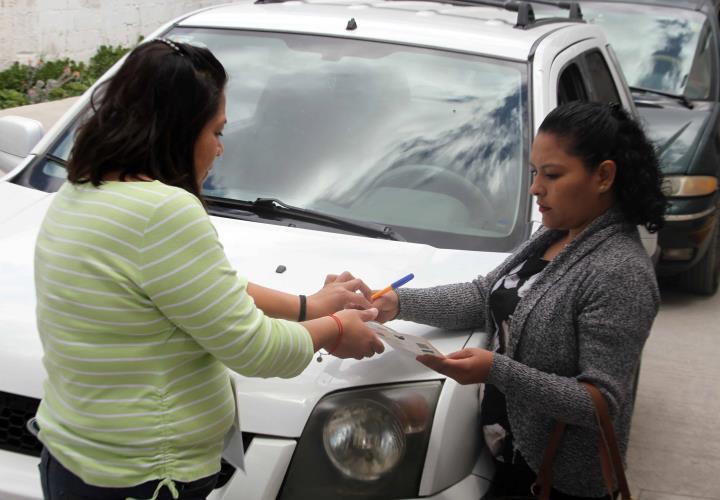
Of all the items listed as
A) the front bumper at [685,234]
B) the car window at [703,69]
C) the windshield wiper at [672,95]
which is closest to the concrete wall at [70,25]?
the windshield wiper at [672,95]

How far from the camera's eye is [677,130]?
6984 mm

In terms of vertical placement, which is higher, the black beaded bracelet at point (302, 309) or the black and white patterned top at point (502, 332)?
the black beaded bracelet at point (302, 309)

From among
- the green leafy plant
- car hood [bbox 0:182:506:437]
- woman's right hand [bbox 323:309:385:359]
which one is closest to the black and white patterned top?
car hood [bbox 0:182:506:437]

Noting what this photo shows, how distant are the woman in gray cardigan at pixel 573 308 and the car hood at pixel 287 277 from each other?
21cm

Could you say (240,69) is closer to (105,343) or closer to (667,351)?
(105,343)

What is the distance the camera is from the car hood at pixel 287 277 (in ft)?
8.15

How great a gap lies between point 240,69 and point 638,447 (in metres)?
2.35

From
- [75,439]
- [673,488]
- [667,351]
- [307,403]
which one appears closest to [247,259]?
[307,403]

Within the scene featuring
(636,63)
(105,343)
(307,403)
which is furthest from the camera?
(636,63)

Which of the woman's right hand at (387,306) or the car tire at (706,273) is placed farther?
the car tire at (706,273)

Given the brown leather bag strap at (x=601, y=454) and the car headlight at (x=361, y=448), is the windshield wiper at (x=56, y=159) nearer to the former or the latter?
the car headlight at (x=361, y=448)

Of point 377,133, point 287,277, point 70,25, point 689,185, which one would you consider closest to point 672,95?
point 689,185

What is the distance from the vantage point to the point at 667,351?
599cm

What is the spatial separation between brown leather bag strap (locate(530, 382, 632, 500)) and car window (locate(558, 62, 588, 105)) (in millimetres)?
1702
